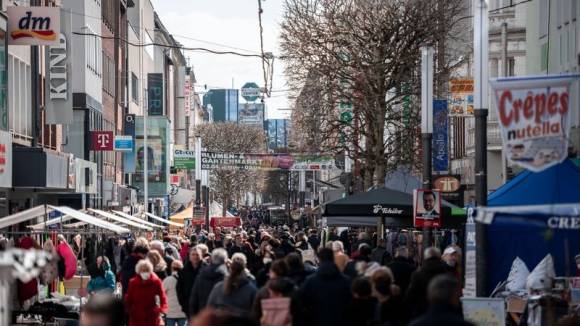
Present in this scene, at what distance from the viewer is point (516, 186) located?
833 inches

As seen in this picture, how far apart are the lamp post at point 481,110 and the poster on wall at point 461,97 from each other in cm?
1646

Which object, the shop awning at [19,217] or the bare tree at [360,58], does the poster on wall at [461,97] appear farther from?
the shop awning at [19,217]

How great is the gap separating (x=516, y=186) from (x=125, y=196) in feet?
158

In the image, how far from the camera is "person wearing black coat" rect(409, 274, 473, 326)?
342 inches

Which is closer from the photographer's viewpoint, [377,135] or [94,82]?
[377,135]

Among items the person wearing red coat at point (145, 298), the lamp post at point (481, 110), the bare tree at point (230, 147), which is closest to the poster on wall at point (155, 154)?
the bare tree at point (230, 147)

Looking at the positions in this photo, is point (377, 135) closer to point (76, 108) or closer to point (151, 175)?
point (76, 108)

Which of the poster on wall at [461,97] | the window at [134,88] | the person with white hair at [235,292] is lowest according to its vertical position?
the person with white hair at [235,292]

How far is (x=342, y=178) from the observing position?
61438mm

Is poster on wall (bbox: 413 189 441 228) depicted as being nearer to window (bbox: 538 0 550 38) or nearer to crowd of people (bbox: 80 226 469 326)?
crowd of people (bbox: 80 226 469 326)

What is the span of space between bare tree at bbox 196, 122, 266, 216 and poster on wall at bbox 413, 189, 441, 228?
93.1m

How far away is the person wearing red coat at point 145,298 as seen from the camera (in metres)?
17.7

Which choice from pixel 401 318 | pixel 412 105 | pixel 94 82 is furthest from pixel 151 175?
pixel 401 318

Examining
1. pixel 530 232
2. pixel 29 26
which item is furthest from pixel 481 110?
pixel 29 26
